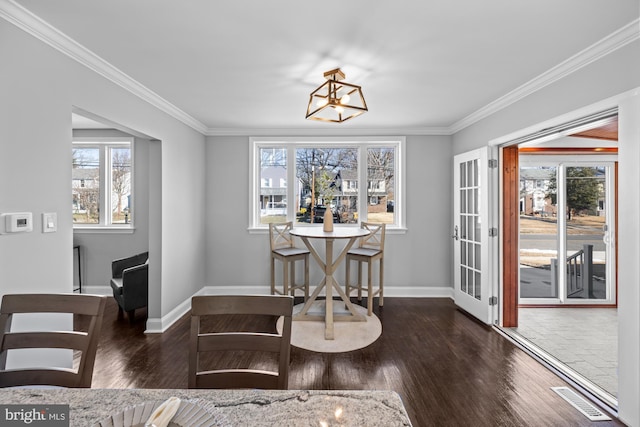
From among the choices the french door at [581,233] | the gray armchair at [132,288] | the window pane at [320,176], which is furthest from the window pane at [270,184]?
the french door at [581,233]

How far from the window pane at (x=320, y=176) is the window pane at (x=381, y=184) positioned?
0.21 metres

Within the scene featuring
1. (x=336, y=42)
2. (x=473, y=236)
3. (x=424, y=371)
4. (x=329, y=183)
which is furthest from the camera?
(x=329, y=183)

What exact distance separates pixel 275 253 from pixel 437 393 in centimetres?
240

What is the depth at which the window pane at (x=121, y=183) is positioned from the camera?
4.70 m

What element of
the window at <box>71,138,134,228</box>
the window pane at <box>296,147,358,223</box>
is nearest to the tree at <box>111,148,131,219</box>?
the window at <box>71,138,134,228</box>

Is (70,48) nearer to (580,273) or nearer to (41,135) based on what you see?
(41,135)

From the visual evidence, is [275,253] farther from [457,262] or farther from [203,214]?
[457,262]

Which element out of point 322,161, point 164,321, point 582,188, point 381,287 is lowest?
point 164,321

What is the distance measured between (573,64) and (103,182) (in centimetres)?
567

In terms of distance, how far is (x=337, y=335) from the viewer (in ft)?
10.6

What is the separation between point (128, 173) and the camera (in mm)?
4723

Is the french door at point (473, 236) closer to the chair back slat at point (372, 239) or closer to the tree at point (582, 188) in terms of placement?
the chair back slat at point (372, 239)

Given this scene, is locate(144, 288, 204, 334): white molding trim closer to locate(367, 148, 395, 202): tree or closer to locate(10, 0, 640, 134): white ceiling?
locate(10, 0, 640, 134): white ceiling

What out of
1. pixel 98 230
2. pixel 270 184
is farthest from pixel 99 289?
pixel 270 184
